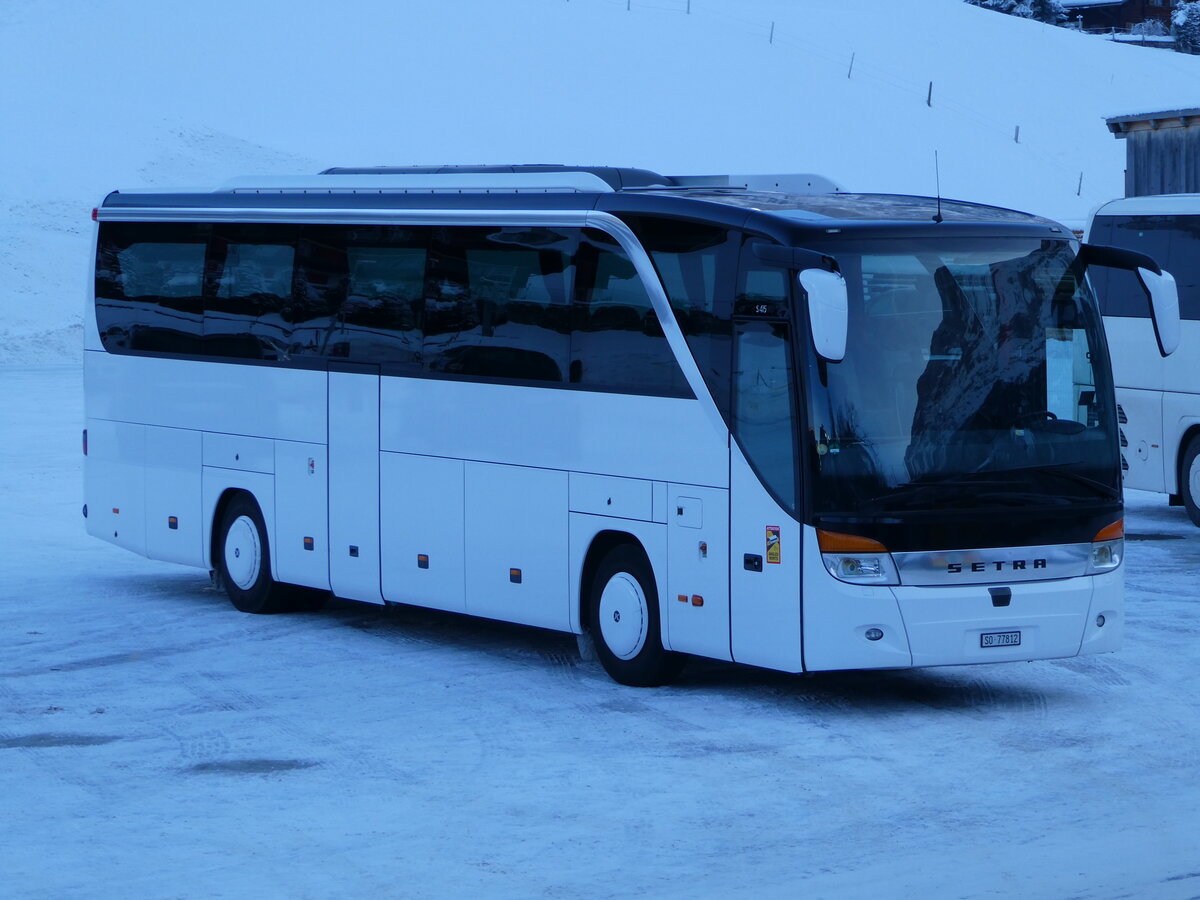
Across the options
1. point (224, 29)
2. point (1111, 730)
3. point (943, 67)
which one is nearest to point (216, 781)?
point (1111, 730)

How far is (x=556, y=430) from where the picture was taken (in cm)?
1228

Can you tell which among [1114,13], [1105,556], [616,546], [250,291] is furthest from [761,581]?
[1114,13]

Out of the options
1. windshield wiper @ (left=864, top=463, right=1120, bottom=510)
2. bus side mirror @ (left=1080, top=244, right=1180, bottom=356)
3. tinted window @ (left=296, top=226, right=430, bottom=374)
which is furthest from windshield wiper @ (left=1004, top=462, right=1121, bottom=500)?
tinted window @ (left=296, top=226, right=430, bottom=374)

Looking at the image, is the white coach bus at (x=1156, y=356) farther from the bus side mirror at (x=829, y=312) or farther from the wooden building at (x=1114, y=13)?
the wooden building at (x=1114, y=13)

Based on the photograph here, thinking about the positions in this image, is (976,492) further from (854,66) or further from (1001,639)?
(854,66)

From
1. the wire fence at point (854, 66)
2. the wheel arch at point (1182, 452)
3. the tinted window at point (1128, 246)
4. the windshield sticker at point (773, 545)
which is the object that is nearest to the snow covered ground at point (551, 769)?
the windshield sticker at point (773, 545)

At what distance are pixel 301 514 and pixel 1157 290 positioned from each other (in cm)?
628

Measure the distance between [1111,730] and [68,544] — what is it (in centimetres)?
1155

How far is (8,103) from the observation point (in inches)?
2431

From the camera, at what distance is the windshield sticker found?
35.4ft

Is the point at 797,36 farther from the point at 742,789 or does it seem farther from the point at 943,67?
the point at 742,789

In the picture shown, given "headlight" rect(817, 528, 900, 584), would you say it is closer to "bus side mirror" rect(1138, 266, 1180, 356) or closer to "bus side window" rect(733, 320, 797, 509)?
"bus side window" rect(733, 320, 797, 509)

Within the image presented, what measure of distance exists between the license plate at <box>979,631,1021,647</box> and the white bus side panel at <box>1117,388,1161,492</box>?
931 cm

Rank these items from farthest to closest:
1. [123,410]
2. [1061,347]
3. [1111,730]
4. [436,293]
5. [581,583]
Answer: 1. [123,410]
2. [436,293]
3. [581,583]
4. [1061,347]
5. [1111,730]
